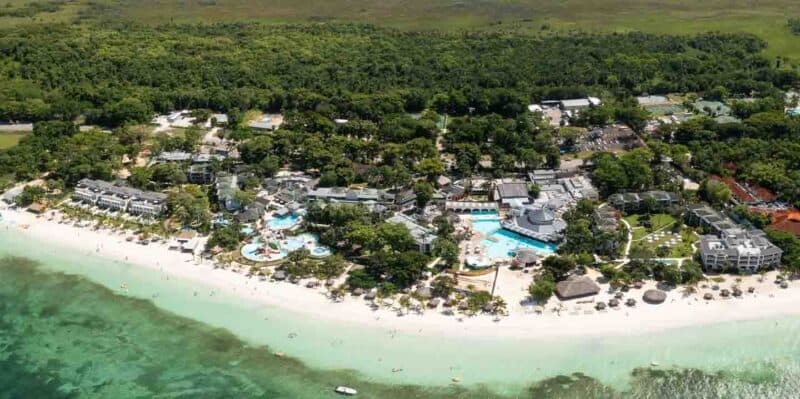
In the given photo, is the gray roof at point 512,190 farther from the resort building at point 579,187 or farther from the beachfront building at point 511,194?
the resort building at point 579,187

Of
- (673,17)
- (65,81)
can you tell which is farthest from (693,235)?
(673,17)

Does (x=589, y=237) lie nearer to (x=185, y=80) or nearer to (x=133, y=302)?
(x=133, y=302)

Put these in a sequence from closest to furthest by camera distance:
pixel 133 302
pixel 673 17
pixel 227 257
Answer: pixel 133 302
pixel 227 257
pixel 673 17

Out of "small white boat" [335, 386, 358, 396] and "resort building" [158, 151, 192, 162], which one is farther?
"resort building" [158, 151, 192, 162]

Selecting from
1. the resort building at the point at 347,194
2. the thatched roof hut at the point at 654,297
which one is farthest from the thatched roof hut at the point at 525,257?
the resort building at the point at 347,194

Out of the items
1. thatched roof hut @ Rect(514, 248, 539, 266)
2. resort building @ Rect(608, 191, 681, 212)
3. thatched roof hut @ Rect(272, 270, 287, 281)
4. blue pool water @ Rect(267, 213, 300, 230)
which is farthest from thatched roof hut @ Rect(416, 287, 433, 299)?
resort building @ Rect(608, 191, 681, 212)

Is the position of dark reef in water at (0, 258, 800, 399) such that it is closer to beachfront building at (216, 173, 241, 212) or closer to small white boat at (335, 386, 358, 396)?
small white boat at (335, 386, 358, 396)

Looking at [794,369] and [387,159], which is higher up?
[387,159]
